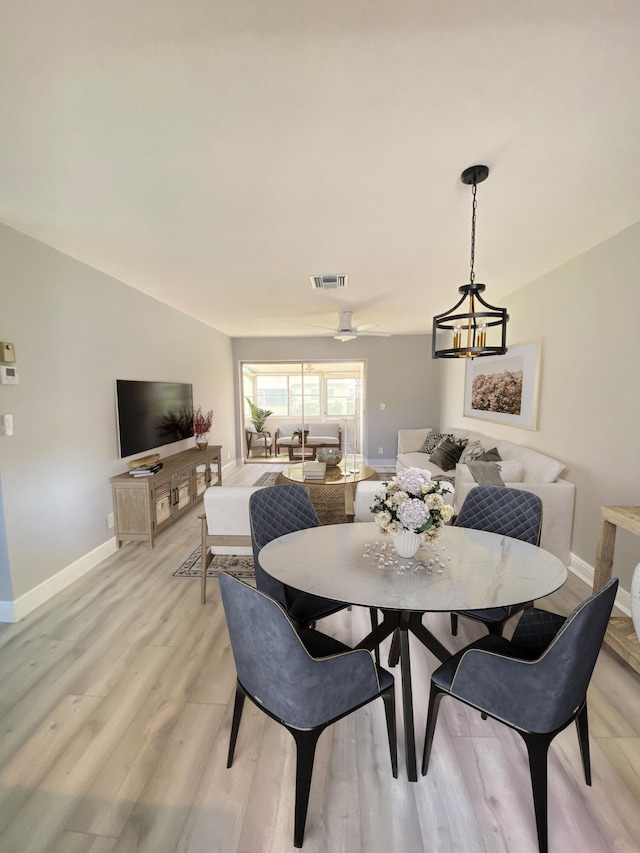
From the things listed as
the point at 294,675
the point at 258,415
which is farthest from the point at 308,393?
the point at 294,675

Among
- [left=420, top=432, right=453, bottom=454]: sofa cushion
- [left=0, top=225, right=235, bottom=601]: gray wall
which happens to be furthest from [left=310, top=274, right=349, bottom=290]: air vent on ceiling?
[left=420, top=432, right=453, bottom=454]: sofa cushion

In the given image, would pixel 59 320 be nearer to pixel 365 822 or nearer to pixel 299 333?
pixel 365 822

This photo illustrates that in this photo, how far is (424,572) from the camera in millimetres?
1546

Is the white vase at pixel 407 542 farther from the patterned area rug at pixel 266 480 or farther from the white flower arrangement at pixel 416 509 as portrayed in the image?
the patterned area rug at pixel 266 480

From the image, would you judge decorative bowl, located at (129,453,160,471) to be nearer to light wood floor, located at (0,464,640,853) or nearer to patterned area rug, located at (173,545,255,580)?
patterned area rug, located at (173,545,255,580)

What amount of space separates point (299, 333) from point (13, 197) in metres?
4.78

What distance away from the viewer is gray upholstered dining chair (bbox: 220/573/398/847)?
1.13 meters

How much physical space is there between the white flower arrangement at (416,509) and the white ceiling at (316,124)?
141 cm

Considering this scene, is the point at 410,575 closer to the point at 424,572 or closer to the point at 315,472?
the point at 424,572

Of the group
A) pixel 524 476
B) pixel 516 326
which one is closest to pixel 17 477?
pixel 524 476

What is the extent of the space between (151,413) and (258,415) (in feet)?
11.9

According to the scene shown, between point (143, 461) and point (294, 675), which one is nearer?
point (294, 675)

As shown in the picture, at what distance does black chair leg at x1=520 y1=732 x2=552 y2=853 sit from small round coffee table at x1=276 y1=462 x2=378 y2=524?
177 cm

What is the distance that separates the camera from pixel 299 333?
6555 mm
